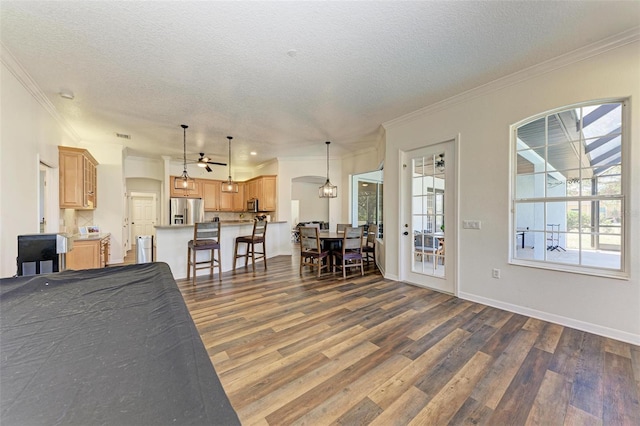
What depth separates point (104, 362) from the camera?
78 centimetres

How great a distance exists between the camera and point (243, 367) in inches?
75.8

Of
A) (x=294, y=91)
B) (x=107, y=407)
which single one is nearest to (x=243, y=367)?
(x=107, y=407)

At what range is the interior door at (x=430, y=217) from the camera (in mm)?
3631

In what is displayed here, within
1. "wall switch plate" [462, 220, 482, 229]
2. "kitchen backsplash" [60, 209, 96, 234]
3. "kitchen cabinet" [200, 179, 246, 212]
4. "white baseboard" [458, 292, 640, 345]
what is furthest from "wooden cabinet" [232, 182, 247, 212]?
"white baseboard" [458, 292, 640, 345]

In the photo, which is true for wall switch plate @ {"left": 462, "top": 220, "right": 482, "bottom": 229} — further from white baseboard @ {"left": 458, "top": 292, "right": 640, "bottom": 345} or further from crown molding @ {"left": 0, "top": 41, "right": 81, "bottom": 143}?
crown molding @ {"left": 0, "top": 41, "right": 81, "bottom": 143}

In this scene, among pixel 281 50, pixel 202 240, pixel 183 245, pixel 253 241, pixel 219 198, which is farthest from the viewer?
pixel 219 198

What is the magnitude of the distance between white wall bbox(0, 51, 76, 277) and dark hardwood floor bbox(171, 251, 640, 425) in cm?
201

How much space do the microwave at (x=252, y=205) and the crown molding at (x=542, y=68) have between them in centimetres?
519

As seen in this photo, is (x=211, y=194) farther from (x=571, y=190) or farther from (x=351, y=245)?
(x=571, y=190)

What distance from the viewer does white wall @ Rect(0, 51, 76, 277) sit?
256cm

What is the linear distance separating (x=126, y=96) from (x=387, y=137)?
4.02m

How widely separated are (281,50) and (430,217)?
10.2ft

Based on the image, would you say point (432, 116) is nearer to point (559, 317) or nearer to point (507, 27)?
point (507, 27)

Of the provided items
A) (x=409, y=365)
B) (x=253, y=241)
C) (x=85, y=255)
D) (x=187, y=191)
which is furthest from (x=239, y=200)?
(x=409, y=365)
